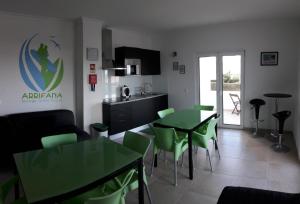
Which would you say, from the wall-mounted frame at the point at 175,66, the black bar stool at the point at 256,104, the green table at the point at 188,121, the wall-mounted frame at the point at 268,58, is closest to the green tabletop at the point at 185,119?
the green table at the point at 188,121

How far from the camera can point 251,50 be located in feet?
A: 19.3

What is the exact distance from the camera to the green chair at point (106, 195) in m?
1.62

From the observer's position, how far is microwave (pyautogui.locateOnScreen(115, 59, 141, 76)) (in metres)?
5.94

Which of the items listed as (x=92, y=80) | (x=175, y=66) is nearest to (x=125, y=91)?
(x=92, y=80)

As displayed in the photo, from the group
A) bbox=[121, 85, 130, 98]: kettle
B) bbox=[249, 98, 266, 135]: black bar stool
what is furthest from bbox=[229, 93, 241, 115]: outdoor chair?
bbox=[121, 85, 130, 98]: kettle

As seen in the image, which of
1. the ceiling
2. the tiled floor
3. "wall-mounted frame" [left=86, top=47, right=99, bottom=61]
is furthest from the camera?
"wall-mounted frame" [left=86, top=47, right=99, bottom=61]

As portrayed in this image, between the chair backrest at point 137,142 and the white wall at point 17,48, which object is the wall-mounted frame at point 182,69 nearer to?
the white wall at point 17,48

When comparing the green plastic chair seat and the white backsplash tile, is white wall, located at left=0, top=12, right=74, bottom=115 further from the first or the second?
the green plastic chair seat

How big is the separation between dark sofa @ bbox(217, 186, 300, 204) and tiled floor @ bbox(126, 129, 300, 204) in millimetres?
1014

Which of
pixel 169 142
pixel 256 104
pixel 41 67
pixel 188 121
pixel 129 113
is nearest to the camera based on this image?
pixel 169 142

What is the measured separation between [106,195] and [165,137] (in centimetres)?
153

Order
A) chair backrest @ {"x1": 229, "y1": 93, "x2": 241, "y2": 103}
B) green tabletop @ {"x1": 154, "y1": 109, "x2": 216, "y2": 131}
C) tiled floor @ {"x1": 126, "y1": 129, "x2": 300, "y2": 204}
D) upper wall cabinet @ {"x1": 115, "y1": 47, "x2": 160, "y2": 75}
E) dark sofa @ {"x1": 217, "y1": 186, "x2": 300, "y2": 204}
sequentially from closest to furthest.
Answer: dark sofa @ {"x1": 217, "y1": 186, "x2": 300, "y2": 204} → tiled floor @ {"x1": 126, "y1": 129, "x2": 300, "y2": 204} → green tabletop @ {"x1": 154, "y1": 109, "x2": 216, "y2": 131} → upper wall cabinet @ {"x1": 115, "y1": 47, "x2": 160, "y2": 75} → chair backrest @ {"x1": 229, "y1": 93, "x2": 241, "y2": 103}

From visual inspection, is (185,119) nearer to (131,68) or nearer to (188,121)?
(188,121)

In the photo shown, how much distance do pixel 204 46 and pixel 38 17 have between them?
402 centimetres
